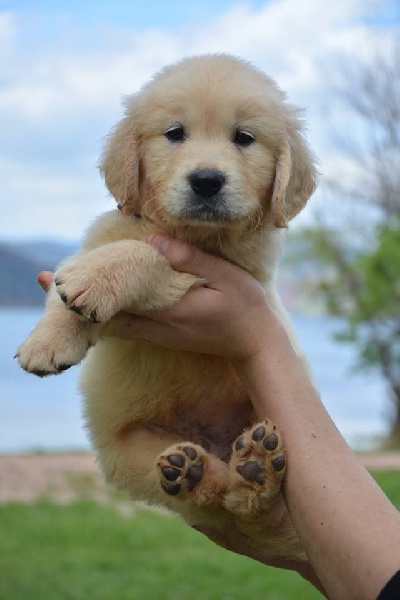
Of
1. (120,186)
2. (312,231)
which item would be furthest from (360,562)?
(312,231)

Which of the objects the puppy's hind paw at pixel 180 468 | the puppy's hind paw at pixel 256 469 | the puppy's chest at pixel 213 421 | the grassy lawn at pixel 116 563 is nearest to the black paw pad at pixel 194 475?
the puppy's hind paw at pixel 180 468

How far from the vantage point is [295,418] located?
2934mm

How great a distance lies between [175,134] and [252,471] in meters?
1.29

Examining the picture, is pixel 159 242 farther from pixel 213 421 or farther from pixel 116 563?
pixel 116 563

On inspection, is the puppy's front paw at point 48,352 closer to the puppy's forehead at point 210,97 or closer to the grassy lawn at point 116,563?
the puppy's forehead at point 210,97

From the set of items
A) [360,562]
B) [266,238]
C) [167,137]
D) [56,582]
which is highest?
[167,137]

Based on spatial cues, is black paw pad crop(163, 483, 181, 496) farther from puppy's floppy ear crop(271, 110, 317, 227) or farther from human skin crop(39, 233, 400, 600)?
puppy's floppy ear crop(271, 110, 317, 227)

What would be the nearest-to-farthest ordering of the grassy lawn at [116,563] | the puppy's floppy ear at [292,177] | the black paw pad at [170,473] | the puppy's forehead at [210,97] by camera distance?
the black paw pad at [170,473]
the puppy's forehead at [210,97]
the puppy's floppy ear at [292,177]
the grassy lawn at [116,563]

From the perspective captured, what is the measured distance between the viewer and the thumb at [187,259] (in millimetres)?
3260

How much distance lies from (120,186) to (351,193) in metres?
18.7

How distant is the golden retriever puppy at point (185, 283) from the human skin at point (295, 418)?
0.07 m

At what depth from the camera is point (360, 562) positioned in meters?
2.43

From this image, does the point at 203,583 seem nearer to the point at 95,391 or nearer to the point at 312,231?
the point at 95,391

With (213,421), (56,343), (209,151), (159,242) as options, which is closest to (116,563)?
(213,421)
